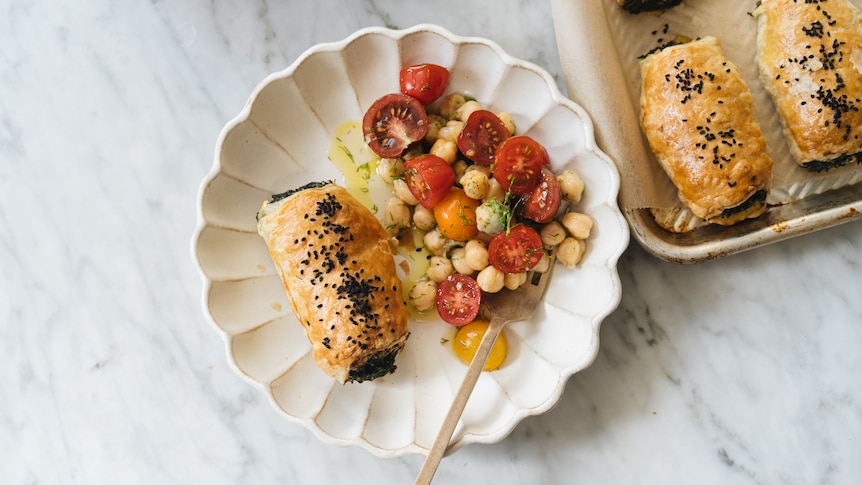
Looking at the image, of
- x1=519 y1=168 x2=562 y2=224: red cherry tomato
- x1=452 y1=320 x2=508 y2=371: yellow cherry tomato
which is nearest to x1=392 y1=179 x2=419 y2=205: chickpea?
x1=519 y1=168 x2=562 y2=224: red cherry tomato

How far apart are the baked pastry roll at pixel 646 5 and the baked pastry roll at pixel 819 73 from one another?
0.41 metres

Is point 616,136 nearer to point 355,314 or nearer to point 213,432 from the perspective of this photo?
point 355,314

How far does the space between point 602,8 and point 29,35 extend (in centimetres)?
251

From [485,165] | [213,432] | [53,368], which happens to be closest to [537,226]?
[485,165]

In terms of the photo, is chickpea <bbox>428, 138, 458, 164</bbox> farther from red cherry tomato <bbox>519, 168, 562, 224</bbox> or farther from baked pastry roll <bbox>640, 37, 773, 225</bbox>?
baked pastry roll <bbox>640, 37, 773, 225</bbox>

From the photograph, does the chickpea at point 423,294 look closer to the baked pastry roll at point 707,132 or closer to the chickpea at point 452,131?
the chickpea at point 452,131


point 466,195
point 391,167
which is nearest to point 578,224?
point 466,195

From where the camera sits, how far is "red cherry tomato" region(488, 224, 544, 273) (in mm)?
2658

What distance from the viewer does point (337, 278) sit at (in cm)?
262

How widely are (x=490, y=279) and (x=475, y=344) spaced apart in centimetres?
30

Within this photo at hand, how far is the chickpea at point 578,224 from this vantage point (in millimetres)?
2730

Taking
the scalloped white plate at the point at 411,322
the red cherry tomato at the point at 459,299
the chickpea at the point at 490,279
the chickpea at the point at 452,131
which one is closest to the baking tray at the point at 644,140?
the scalloped white plate at the point at 411,322

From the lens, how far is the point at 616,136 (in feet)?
9.08

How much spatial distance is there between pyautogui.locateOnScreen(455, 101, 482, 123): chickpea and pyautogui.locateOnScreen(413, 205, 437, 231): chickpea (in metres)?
0.40
